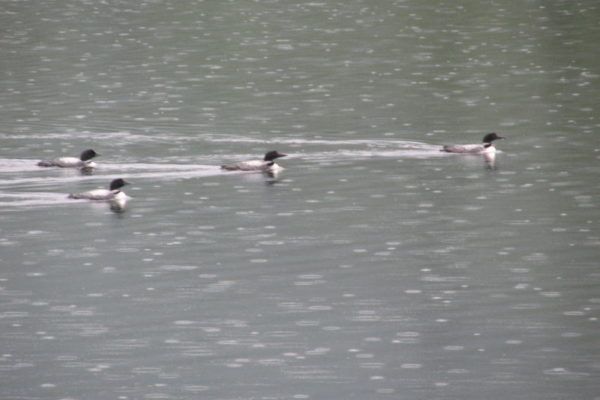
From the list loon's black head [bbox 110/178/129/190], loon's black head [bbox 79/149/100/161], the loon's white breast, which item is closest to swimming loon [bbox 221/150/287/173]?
loon's black head [bbox 79/149/100/161]

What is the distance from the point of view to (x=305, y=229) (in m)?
44.0

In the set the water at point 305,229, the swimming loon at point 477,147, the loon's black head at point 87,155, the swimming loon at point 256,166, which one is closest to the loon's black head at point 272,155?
the swimming loon at point 256,166

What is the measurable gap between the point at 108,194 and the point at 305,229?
754 cm

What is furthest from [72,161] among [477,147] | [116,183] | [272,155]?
[477,147]

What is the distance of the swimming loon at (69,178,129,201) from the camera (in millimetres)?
48844

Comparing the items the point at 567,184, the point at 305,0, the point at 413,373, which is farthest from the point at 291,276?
the point at 305,0

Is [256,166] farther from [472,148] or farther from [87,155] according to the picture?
[472,148]

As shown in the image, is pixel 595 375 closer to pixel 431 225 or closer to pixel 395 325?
pixel 395 325

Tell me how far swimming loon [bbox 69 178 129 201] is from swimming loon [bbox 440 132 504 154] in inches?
475

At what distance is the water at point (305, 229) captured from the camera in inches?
1243

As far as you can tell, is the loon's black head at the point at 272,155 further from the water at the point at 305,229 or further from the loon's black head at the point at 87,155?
the loon's black head at the point at 87,155

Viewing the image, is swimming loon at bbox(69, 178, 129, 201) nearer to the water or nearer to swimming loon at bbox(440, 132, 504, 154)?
the water

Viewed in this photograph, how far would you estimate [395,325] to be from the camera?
112 feet

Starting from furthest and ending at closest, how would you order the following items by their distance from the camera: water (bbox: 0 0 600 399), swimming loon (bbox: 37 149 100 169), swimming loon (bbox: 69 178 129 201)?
swimming loon (bbox: 37 149 100 169) < swimming loon (bbox: 69 178 129 201) < water (bbox: 0 0 600 399)
